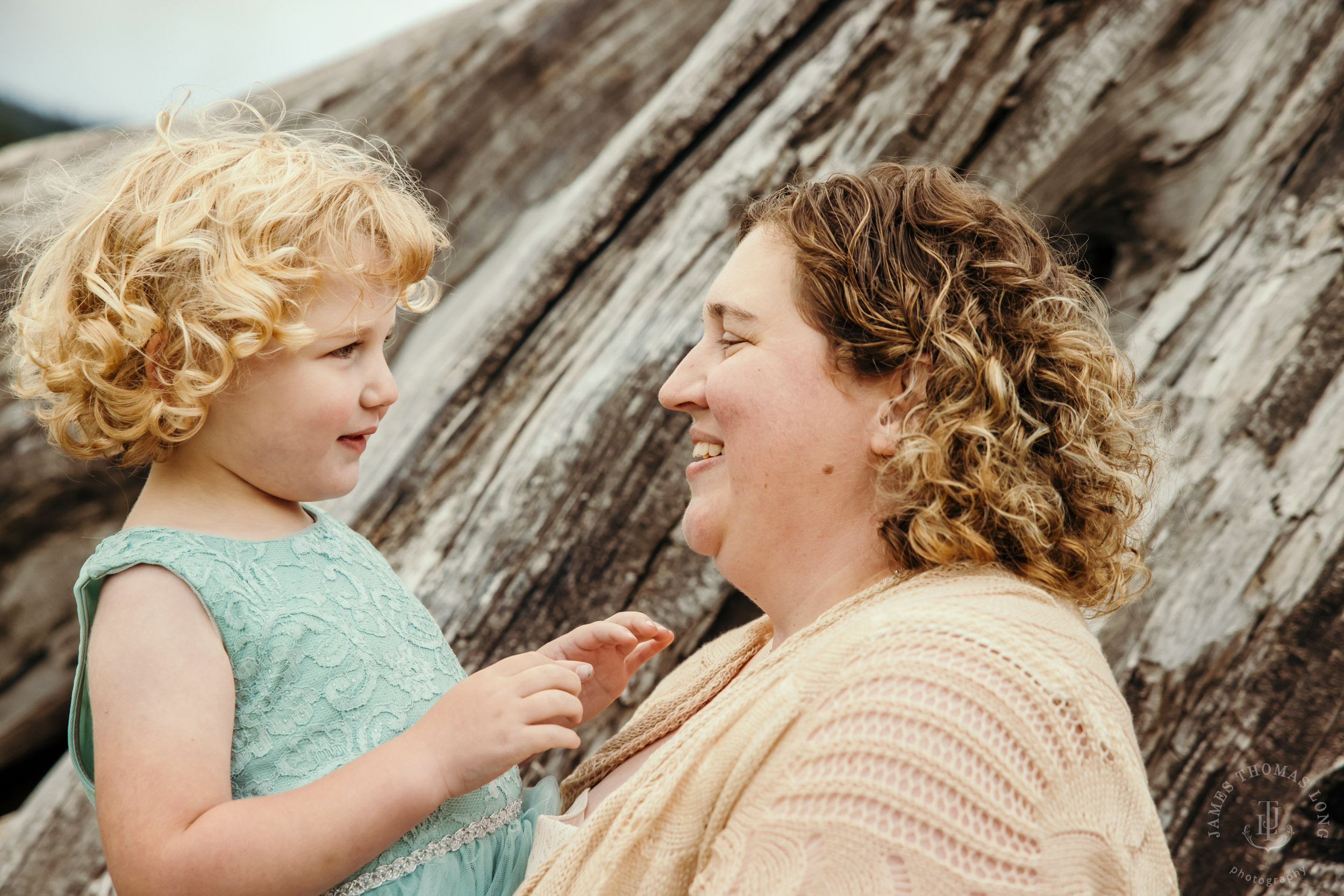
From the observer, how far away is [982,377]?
52.1 inches

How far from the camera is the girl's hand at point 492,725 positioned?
1.30 metres

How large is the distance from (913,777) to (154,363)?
123 cm

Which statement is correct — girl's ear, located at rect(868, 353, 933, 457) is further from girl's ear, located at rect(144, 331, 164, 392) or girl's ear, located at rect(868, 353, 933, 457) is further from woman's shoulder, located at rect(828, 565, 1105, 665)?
girl's ear, located at rect(144, 331, 164, 392)

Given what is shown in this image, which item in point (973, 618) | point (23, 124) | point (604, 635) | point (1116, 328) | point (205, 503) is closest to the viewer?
point (973, 618)

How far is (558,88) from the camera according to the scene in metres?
3.51

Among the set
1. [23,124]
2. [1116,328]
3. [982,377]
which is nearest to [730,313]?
[982,377]

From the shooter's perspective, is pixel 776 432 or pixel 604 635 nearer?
pixel 776 432

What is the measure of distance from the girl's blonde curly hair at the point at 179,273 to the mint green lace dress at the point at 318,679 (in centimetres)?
22

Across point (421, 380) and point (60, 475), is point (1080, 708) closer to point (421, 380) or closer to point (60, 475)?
point (421, 380)

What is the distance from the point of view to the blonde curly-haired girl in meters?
1.24

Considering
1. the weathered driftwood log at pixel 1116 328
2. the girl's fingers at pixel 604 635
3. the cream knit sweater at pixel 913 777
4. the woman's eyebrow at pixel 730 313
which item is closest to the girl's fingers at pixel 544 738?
the cream knit sweater at pixel 913 777

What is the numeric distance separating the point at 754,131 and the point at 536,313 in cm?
72

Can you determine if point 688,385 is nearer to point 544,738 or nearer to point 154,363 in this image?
point 544,738

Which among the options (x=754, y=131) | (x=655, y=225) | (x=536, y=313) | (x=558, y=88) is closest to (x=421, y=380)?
(x=536, y=313)
